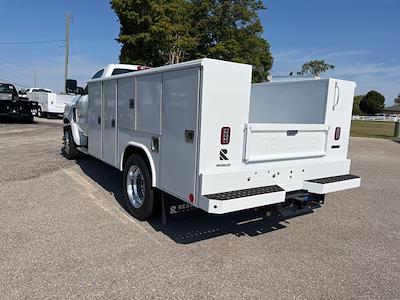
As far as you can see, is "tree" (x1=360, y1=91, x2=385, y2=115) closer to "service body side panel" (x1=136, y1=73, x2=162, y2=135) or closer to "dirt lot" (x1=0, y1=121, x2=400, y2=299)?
"dirt lot" (x1=0, y1=121, x2=400, y2=299)

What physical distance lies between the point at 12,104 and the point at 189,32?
58.1ft

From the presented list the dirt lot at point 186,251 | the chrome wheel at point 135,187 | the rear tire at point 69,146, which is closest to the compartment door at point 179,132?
the dirt lot at point 186,251

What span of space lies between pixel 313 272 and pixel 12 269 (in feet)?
9.97

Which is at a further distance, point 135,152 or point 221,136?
point 135,152

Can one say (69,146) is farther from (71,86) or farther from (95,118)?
(95,118)

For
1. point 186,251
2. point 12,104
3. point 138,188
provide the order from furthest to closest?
1. point 12,104
2. point 138,188
3. point 186,251

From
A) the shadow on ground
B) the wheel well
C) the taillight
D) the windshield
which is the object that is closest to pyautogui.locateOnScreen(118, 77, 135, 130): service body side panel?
the wheel well

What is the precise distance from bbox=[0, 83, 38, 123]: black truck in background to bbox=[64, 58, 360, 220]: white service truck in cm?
1628

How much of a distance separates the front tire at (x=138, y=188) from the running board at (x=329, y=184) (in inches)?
80.3

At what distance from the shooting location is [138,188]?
502 centimetres

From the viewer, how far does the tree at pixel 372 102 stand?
103m

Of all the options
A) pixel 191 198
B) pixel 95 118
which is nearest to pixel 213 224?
pixel 191 198

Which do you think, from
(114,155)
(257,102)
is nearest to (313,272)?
(257,102)

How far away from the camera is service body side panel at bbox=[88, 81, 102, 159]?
19.6 feet
